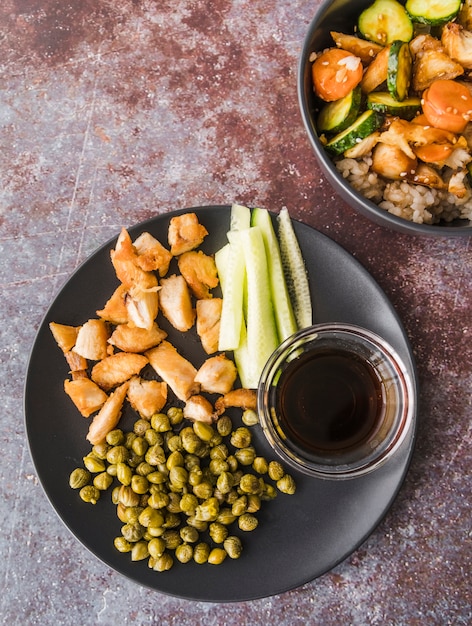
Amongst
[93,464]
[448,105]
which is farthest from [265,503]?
[448,105]

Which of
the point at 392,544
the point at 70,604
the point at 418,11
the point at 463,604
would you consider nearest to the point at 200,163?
the point at 418,11

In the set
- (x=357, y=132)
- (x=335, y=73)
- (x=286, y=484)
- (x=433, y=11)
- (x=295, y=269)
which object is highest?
(x=433, y=11)

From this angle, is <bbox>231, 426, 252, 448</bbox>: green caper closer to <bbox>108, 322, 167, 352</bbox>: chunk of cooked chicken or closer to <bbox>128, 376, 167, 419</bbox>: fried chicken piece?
<bbox>128, 376, 167, 419</bbox>: fried chicken piece

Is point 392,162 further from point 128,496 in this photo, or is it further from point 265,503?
point 128,496

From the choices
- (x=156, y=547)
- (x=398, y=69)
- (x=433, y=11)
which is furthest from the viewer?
(x=156, y=547)

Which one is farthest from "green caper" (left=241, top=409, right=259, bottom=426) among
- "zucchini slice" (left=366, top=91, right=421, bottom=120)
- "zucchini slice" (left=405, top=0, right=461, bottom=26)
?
"zucchini slice" (left=405, top=0, right=461, bottom=26)

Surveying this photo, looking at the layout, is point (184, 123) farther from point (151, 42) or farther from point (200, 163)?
point (151, 42)

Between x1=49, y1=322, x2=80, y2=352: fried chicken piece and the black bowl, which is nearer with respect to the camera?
the black bowl
